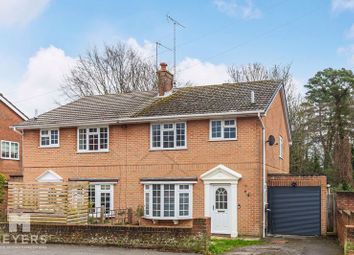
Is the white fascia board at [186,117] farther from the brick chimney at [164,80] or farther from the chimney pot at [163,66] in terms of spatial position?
the chimney pot at [163,66]

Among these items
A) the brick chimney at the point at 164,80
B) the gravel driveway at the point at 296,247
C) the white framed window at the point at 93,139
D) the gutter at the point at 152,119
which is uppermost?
the brick chimney at the point at 164,80

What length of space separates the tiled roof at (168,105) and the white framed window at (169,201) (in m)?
3.47

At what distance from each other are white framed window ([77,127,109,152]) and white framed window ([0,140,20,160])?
1202 cm

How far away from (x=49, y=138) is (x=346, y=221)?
1601cm

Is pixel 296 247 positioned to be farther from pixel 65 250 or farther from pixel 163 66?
pixel 163 66

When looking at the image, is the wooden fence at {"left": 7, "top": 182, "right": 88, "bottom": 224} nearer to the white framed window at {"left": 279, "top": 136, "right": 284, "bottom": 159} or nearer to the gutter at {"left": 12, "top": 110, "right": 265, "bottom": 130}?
the gutter at {"left": 12, "top": 110, "right": 265, "bottom": 130}

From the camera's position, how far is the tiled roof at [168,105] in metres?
22.5

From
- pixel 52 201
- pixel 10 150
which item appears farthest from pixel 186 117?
pixel 10 150

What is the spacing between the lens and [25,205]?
64.9ft

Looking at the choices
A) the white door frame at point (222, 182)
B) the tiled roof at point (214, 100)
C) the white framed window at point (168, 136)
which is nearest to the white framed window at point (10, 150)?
the tiled roof at point (214, 100)

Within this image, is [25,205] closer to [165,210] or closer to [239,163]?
[165,210]

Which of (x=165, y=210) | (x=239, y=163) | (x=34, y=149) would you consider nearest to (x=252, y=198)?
(x=239, y=163)

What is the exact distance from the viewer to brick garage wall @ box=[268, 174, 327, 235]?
21.6 meters

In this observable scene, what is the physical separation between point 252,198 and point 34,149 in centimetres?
1240
